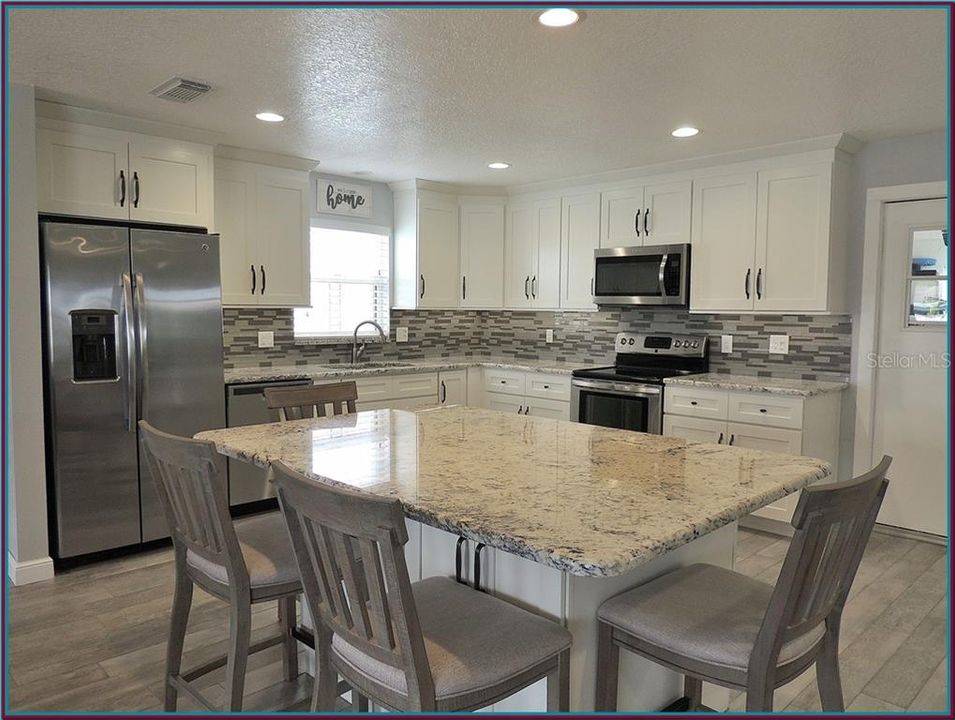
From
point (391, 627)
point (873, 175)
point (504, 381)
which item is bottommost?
point (391, 627)

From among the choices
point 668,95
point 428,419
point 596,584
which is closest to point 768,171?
point 668,95

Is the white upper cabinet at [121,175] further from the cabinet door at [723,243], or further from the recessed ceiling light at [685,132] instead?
the cabinet door at [723,243]

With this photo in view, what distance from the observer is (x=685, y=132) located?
380 centimetres

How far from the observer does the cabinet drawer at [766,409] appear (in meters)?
3.91

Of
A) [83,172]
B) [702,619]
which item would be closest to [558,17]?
[702,619]

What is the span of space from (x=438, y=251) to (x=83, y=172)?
2643 millimetres

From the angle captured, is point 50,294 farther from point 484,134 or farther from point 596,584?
point 596,584

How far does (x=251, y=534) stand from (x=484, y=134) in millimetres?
2613

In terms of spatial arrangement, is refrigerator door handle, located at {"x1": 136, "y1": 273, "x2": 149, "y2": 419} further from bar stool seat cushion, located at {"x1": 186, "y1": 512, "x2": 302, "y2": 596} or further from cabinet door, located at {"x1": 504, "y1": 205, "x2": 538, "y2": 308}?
cabinet door, located at {"x1": 504, "y1": 205, "x2": 538, "y2": 308}

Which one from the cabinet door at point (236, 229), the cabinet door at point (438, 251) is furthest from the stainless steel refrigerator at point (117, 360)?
the cabinet door at point (438, 251)

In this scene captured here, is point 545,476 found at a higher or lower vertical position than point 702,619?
higher

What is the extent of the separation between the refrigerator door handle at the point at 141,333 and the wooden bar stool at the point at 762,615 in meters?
2.76

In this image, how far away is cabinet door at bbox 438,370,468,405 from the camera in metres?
5.21

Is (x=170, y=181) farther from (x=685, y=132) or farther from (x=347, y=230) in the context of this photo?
(x=685, y=132)
